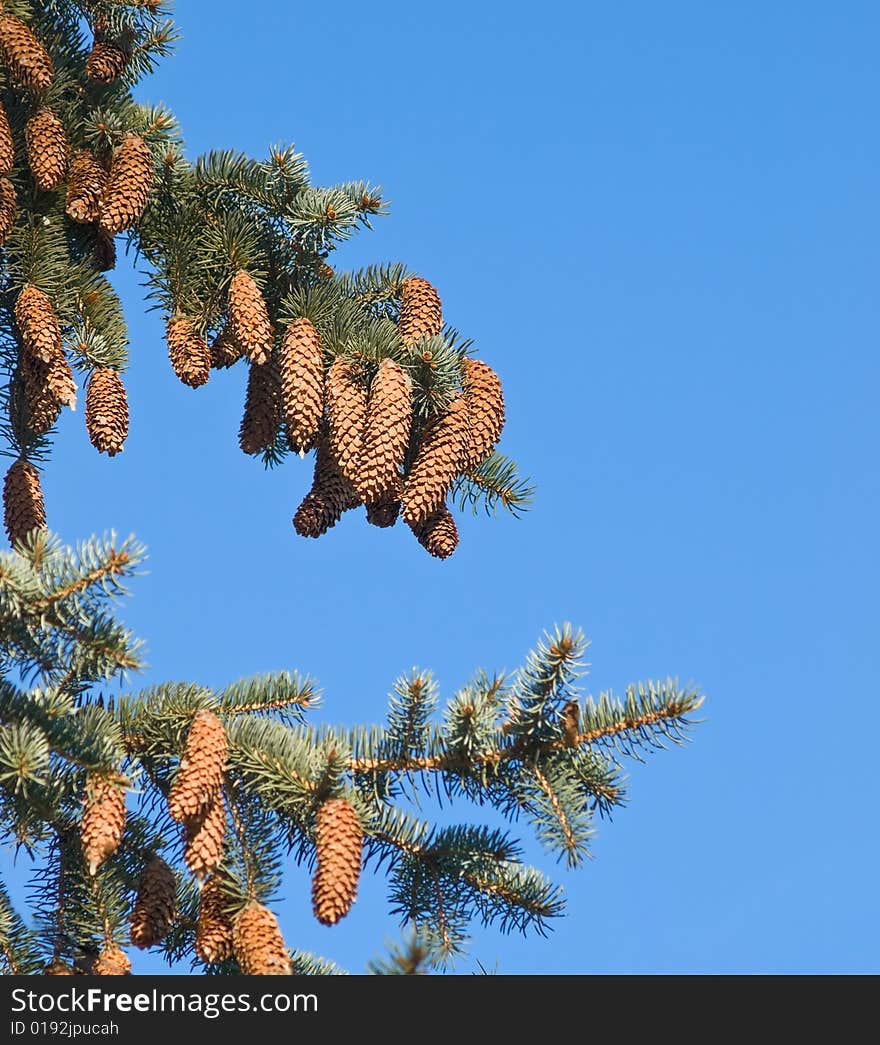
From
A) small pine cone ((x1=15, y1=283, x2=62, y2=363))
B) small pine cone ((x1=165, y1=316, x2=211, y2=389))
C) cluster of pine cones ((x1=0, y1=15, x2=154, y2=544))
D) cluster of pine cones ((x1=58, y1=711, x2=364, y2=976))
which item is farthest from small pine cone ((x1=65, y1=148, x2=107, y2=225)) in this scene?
cluster of pine cones ((x1=58, y1=711, x2=364, y2=976))

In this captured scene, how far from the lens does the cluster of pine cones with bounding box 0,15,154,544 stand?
5102 mm

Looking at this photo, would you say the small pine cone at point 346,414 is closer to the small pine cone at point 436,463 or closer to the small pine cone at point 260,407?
the small pine cone at point 436,463

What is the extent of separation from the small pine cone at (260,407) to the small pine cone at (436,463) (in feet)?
2.38

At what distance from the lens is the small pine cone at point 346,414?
4840mm

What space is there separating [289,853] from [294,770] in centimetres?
25

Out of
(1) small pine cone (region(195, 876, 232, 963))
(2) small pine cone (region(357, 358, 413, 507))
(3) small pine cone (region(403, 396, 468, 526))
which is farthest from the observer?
(3) small pine cone (region(403, 396, 468, 526))

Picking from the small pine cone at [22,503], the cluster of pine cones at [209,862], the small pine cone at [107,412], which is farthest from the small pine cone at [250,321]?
the cluster of pine cones at [209,862]

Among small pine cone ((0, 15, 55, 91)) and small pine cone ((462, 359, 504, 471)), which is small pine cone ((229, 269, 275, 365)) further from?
small pine cone ((0, 15, 55, 91))

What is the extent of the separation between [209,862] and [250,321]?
209 cm

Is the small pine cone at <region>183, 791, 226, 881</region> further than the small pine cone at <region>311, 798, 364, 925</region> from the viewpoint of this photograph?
Yes

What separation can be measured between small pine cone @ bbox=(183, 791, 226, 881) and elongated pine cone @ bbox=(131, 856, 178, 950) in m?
0.19

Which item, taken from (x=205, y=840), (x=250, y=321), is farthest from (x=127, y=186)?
(x=205, y=840)

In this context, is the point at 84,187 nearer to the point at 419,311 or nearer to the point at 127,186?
the point at 127,186
